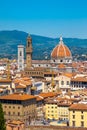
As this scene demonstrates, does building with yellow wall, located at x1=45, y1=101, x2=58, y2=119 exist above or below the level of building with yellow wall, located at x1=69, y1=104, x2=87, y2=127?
below

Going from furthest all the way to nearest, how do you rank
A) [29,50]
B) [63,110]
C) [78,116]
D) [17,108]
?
[29,50] → [17,108] → [63,110] → [78,116]

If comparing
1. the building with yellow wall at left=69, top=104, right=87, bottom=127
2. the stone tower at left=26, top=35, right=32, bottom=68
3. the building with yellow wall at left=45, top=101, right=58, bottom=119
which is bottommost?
the building with yellow wall at left=45, top=101, right=58, bottom=119

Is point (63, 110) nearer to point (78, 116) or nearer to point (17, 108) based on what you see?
point (17, 108)

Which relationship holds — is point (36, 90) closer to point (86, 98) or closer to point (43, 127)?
point (86, 98)

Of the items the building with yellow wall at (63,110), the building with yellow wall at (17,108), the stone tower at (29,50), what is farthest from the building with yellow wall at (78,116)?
the stone tower at (29,50)

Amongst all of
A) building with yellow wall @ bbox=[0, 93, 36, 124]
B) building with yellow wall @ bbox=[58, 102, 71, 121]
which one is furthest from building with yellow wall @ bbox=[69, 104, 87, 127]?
building with yellow wall @ bbox=[0, 93, 36, 124]

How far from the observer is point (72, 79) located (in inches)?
2586

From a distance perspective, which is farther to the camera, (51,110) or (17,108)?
(51,110)

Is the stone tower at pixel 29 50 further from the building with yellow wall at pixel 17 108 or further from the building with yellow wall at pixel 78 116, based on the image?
the building with yellow wall at pixel 78 116

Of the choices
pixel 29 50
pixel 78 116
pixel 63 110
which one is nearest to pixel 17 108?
pixel 63 110

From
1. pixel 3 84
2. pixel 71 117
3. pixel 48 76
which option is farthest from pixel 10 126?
pixel 48 76

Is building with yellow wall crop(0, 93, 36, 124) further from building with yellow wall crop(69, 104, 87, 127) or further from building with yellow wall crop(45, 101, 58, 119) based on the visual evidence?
building with yellow wall crop(69, 104, 87, 127)

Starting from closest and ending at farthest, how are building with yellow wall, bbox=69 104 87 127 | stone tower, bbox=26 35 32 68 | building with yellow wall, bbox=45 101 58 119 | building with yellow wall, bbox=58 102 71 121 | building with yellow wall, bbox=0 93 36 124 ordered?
building with yellow wall, bbox=69 104 87 127 → building with yellow wall, bbox=58 102 71 121 → building with yellow wall, bbox=0 93 36 124 → building with yellow wall, bbox=45 101 58 119 → stone tower, bbox=26 35 32 68

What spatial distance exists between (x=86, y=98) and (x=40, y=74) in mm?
25385
